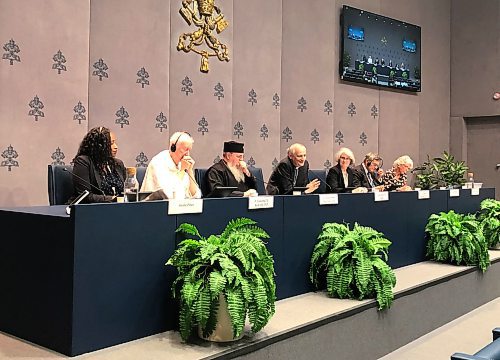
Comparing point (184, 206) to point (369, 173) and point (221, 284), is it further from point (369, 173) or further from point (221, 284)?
point (369, 173)

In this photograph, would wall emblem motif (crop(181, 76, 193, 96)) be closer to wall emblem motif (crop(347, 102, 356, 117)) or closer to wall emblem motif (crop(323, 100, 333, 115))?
wall emblem motif (crop(323, 100, 333, 115))

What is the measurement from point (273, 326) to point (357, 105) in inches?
217

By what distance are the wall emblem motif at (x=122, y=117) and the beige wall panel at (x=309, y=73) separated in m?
2.18

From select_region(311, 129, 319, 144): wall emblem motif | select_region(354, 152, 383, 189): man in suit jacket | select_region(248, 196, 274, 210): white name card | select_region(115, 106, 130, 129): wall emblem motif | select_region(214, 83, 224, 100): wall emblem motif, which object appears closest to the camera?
select_region(248, 196, 274, 210): white name card

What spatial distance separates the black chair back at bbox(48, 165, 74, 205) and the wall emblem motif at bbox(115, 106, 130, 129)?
4.89 feet

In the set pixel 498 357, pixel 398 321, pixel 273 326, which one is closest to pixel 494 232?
pixel 398 321

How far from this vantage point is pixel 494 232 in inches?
204

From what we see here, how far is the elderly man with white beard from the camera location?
13.9 feet

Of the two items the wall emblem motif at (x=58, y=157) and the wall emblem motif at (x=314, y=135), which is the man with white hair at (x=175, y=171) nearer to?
the wall emblem motif at (x=58, y=157)

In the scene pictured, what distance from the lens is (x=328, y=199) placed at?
11.2 feet

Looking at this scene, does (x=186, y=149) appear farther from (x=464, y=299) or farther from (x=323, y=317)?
(x=464, y=299)

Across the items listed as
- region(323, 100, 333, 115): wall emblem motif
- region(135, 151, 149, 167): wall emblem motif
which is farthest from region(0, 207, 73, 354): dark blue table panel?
region(323, 100, 333, 115): wall emblem motif

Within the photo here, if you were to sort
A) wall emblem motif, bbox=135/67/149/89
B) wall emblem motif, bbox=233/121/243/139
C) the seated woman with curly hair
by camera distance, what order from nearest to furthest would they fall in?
the seated woman with curly hair < wall emblem motif, bbox=135/67/149/89 < wall emblem motif, bbox=233/121/243/139

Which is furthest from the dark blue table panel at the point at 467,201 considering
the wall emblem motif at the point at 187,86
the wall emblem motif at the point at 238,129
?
the wall emblem motif at the point at 187,86
